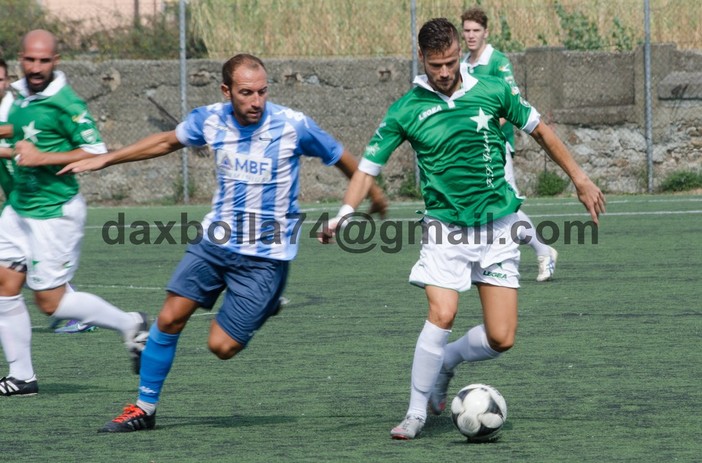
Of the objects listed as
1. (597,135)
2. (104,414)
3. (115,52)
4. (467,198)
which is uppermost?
(115,52)

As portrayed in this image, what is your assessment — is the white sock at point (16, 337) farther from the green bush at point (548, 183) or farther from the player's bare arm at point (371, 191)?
the green bush at point (548, 183)

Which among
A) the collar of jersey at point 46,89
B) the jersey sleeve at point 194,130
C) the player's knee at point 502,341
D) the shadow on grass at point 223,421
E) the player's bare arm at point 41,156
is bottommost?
the shadow on grass at point 223,421

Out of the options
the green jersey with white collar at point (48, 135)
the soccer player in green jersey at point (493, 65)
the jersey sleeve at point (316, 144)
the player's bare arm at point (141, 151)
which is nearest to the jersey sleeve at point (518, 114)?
the jersey sleeve at point (316, 144)

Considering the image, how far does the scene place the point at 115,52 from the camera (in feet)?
64.7

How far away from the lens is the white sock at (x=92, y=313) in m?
6.83

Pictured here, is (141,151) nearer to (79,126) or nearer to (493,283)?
(79,126)

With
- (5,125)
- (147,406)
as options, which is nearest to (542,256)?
(5,125)

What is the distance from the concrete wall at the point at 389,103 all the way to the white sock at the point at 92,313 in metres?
11.3

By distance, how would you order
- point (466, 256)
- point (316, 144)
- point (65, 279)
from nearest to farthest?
point (466, 256) → point (316, 144) → point (65, 279)

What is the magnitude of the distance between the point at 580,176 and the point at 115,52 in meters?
14.8

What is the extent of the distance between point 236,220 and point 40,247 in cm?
133

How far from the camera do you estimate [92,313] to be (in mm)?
6891

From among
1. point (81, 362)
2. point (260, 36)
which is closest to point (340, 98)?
point (260, 36)

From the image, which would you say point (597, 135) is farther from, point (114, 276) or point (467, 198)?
point (467, 198)
